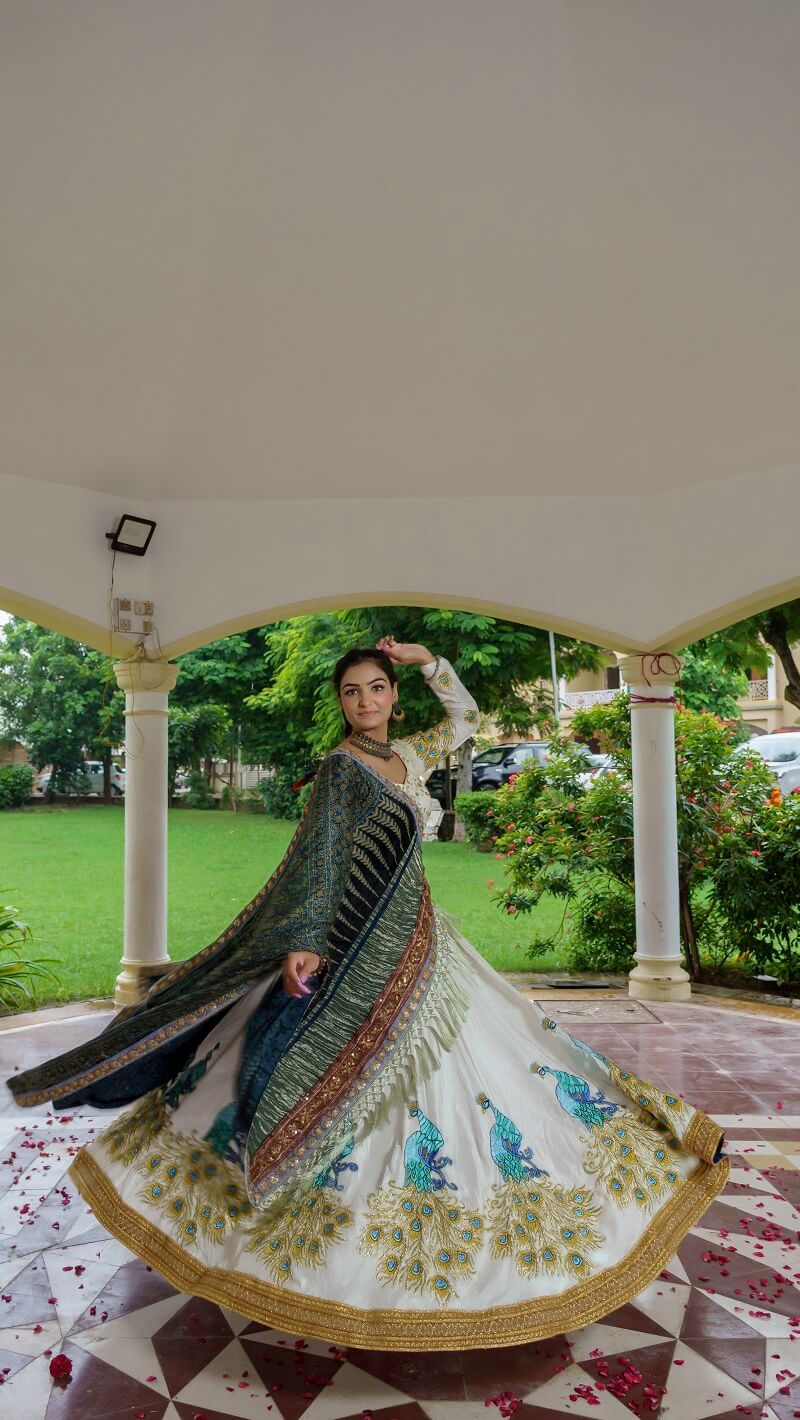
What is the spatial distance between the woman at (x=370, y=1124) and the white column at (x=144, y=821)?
11.1 ft

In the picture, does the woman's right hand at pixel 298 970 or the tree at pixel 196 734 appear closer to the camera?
the woman's right hand at pixel 298 970

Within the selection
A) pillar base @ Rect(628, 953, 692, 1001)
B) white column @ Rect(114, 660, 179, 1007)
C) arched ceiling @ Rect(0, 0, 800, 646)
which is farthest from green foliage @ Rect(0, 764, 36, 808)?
pillar base @ Rect(628, 953, 692, 1001)

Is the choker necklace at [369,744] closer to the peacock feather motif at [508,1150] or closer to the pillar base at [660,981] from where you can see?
the peacock feather motif at [508,1150]

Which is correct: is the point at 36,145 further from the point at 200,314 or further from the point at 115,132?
the point at 200,314

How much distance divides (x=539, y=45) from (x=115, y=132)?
1.65 m

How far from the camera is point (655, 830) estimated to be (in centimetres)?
661

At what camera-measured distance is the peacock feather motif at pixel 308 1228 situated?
92.3 inches

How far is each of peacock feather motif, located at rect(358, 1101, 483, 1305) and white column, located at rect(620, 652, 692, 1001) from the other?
4.35 m


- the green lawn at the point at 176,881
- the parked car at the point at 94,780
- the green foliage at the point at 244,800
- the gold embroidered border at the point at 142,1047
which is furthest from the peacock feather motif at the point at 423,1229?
the parked car at the point at 94,780

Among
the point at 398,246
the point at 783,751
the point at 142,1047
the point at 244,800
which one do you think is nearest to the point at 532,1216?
the point at 142,1047

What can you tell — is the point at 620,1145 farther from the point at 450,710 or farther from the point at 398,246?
the point at 398,246

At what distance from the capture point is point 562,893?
7738 millimetres

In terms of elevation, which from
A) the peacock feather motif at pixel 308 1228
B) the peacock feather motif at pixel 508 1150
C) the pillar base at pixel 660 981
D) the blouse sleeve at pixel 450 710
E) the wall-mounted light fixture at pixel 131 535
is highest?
the wall-mounted light fixture at pixel 131 535

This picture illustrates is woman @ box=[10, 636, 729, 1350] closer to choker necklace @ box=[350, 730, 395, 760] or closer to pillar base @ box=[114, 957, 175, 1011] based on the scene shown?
choker necklace @ box=[350, 730, 395, 760]
